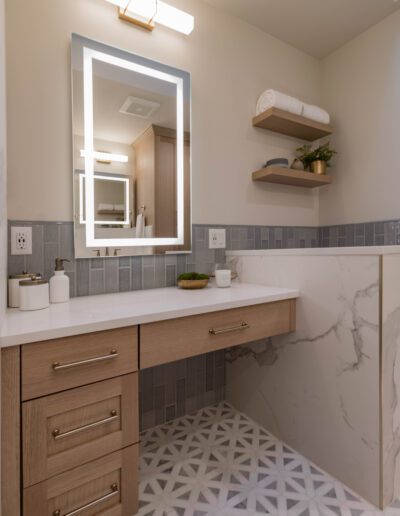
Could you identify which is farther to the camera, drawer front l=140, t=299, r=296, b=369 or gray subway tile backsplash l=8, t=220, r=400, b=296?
gray subway tile backsplash l=8, t=220, r=400, b=296

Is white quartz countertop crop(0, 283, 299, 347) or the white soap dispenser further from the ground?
the white soap dispenser

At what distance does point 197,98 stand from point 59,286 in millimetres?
1234

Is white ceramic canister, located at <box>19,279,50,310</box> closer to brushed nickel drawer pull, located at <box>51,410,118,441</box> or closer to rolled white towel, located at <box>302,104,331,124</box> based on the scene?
brushed nickel drawer pull, located at <box>51,410,118,441</box>

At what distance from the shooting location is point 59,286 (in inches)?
45.3

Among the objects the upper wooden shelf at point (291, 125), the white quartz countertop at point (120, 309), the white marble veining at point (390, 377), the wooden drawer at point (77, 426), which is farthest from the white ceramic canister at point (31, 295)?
the upper wooden shelf at point (291, 125)

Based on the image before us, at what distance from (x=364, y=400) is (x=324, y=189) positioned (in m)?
1.54

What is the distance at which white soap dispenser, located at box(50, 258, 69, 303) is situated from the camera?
1145mm

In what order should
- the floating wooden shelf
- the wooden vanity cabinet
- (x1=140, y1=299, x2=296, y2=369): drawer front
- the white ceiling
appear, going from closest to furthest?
the wooden vanity cabinet, (x1=140, y1=299, x2=296, y2=369): drawer front, the white ceiling, the floating wooden shelf

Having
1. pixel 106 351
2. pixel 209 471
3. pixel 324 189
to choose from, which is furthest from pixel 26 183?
pixel 324 189

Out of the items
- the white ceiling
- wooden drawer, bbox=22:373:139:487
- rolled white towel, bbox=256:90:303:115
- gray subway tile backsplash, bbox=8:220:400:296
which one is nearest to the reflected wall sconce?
the white ceiling

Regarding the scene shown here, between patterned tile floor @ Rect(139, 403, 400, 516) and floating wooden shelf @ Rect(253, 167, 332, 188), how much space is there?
1.42 meters

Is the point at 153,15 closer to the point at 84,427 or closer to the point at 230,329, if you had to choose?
the point at 230,329

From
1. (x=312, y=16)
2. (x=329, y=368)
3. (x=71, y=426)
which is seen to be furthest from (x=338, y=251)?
(x=312, y=16)

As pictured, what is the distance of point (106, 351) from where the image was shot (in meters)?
0.85
